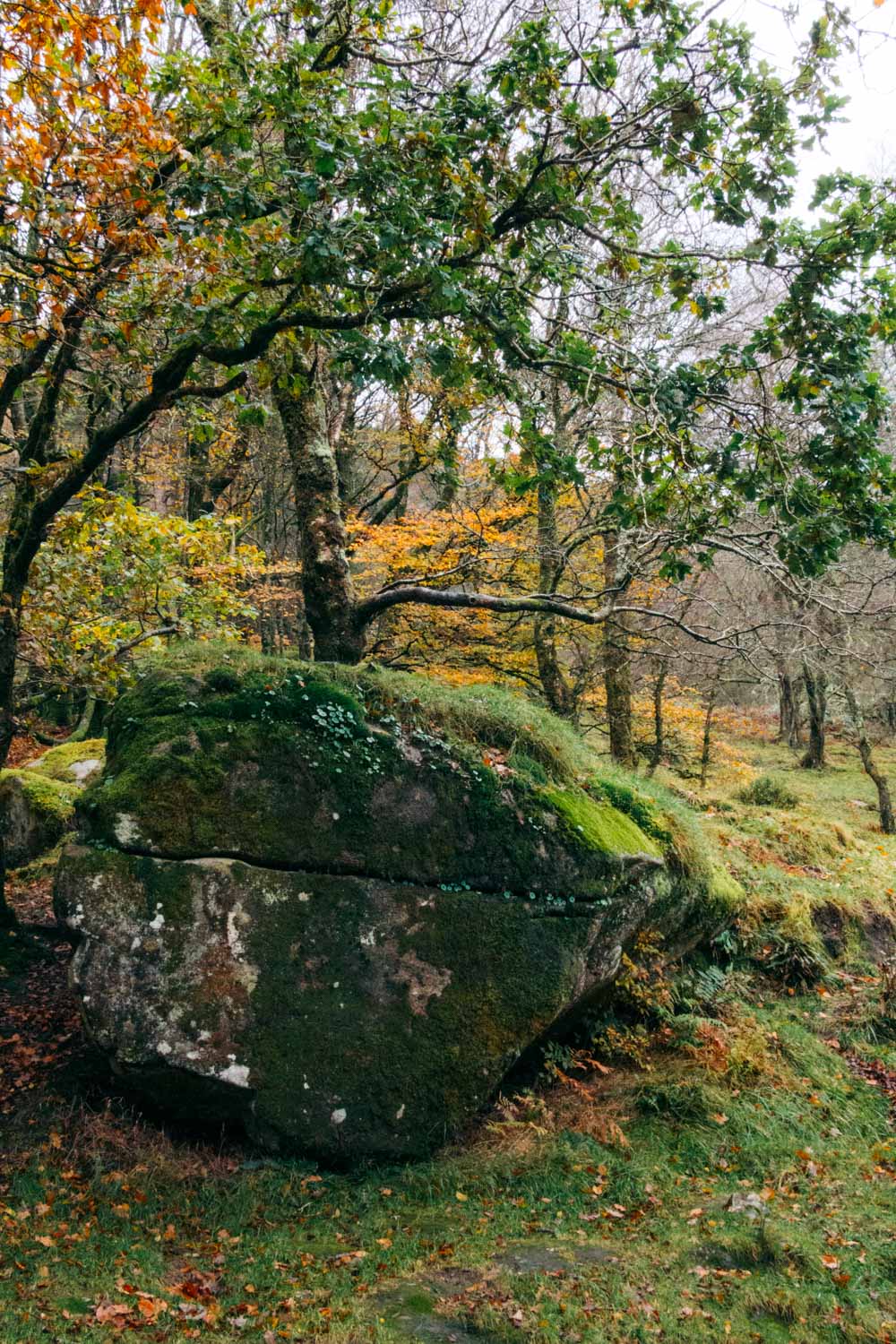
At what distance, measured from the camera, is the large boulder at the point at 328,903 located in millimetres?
5914

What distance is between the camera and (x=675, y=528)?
641 centimetres

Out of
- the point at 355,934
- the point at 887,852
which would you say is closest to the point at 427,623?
the point at 355,934

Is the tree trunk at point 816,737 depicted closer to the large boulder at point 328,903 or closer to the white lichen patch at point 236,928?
the large boulder at point 328,903

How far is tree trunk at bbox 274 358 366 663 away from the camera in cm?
872

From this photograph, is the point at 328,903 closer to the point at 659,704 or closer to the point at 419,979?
the point at 419,979

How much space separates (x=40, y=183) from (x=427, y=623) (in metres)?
9.37

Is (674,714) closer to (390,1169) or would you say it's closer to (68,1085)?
(390,1169)

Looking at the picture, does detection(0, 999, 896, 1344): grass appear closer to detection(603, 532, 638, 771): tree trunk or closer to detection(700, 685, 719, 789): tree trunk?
detection(603, 532, 638, 771): tree trunk

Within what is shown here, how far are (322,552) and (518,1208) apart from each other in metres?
6.07

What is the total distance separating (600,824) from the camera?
781 cm

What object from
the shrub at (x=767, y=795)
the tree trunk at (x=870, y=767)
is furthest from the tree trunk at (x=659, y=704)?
the tree trunk at (x=870, y=767)

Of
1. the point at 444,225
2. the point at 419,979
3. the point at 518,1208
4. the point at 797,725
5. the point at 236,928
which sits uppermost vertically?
the point at 444,225

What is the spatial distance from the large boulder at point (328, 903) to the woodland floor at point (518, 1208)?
474 mm

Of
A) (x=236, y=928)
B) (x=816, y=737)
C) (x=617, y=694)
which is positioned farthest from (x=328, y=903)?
(x=816, y=737)
